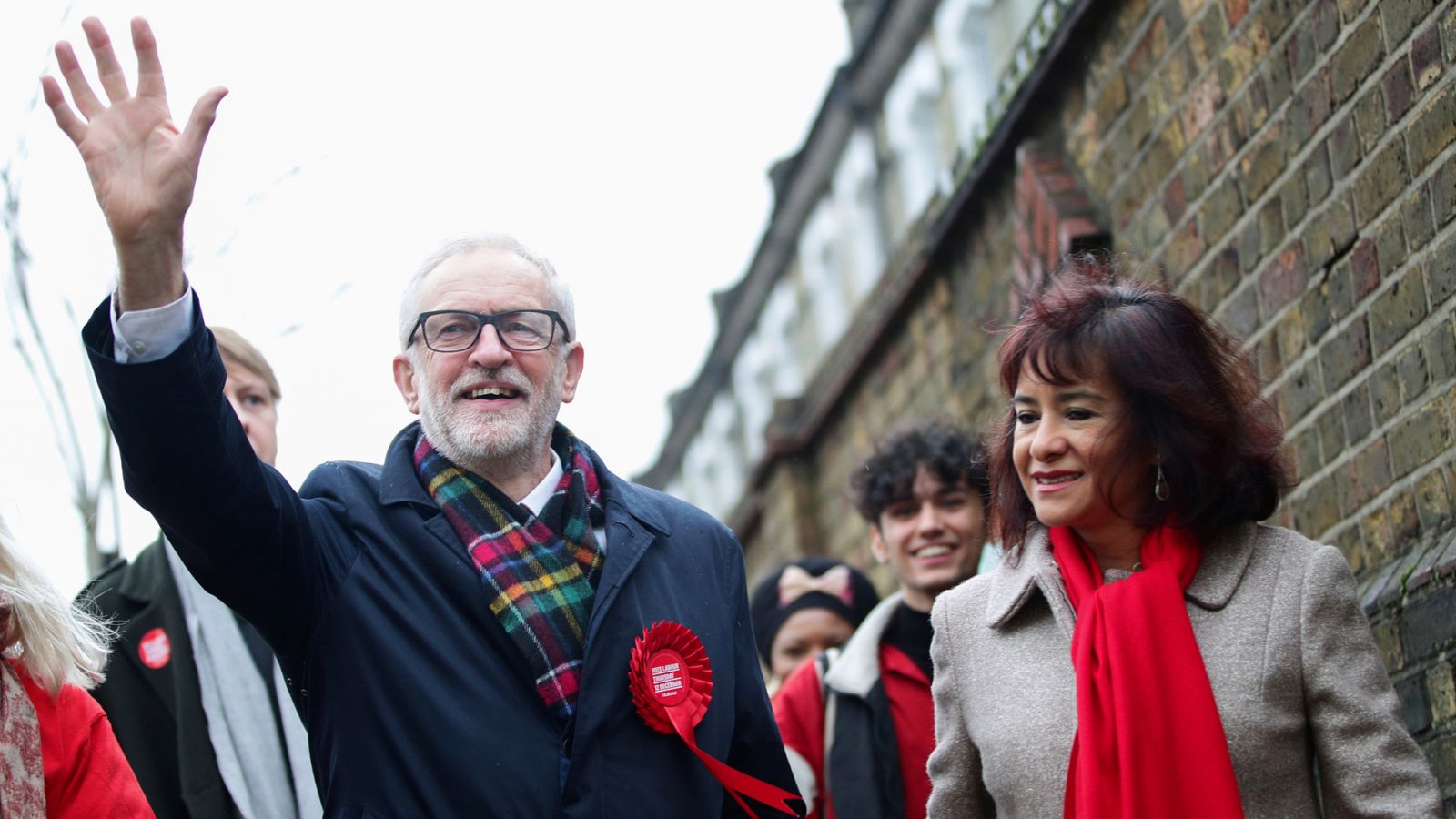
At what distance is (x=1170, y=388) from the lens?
3439 mm

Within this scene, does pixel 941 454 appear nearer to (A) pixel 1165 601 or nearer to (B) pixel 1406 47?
(B) pixel 1406 47

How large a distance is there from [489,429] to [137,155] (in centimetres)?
92

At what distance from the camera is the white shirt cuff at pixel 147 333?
9.82 feet

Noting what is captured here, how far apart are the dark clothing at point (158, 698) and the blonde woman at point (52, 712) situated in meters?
0.75

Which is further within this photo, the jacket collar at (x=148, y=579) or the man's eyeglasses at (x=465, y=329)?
the jacket collar at (x=148, y=579)

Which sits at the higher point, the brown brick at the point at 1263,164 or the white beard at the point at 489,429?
the brown brick at the point at 1263,164

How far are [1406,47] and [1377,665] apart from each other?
1734mm

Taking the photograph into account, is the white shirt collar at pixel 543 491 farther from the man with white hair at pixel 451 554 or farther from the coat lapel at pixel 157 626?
the coat lapel at pixel 157 626

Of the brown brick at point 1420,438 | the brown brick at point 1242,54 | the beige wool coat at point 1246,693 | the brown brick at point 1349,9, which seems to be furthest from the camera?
the brown brick at point 1242,54

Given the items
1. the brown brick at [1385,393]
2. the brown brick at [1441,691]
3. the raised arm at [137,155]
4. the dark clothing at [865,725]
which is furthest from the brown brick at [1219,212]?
the raised arm at [137,155]

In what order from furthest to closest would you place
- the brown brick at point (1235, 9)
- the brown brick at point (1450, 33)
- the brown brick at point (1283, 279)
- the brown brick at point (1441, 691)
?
the brown brick at point (1235, 9) → the brown brick at point (1283, 279) → the brown brick at point (1441, 691) → the brown brick at point (1450, 33)

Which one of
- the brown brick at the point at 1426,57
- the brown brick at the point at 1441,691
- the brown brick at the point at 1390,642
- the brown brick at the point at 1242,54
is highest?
the brown brick at the point at 1242,54

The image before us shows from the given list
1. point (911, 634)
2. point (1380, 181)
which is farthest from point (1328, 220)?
point (911, 634)

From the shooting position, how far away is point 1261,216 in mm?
5250
